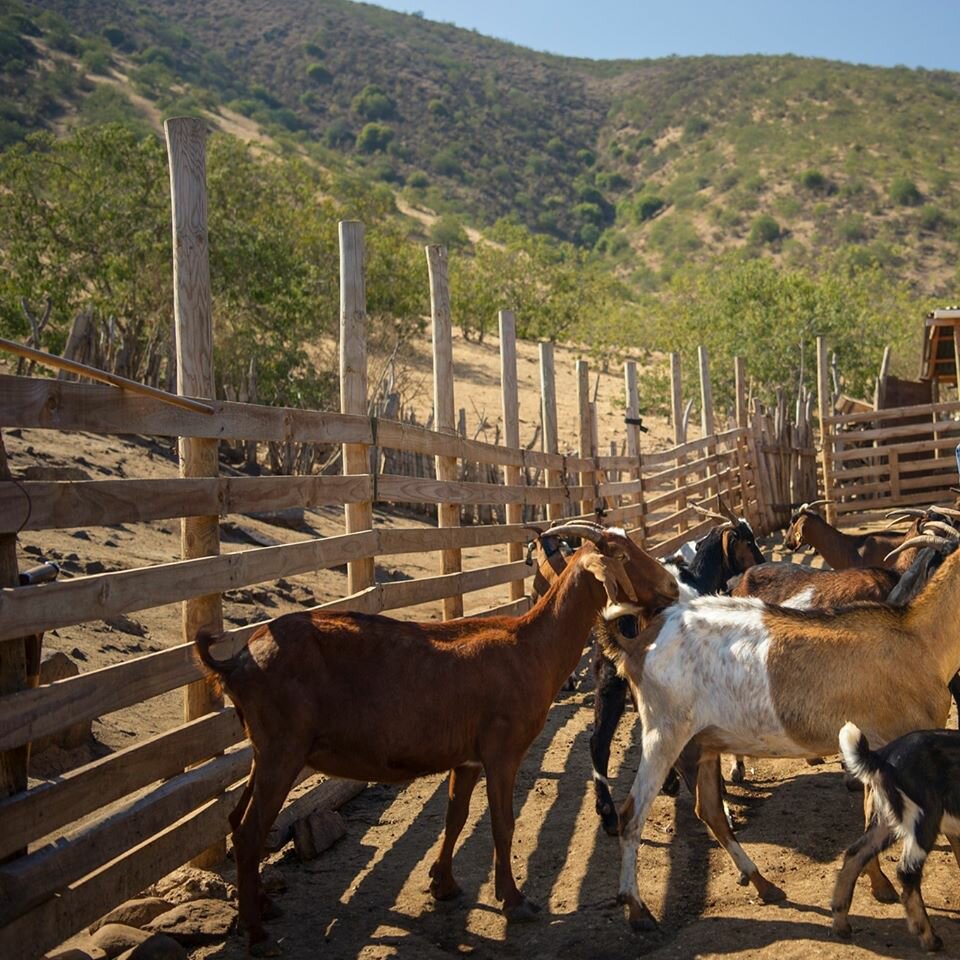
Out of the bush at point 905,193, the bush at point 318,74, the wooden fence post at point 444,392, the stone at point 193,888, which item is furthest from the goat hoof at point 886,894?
the bush at point 318,74

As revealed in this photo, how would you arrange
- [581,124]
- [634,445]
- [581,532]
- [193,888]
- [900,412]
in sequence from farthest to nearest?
[581,124], [900,412], [634,445], [581,532], [193,888]

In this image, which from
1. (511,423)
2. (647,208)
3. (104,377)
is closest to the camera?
(104,377)

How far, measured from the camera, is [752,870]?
16.6ft

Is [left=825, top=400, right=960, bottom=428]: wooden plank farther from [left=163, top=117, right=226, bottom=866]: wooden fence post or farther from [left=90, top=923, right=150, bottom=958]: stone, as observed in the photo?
[left=90, top=923, right=150, bottom=958]: stone

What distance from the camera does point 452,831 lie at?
5.27 meters

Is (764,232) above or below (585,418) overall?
above

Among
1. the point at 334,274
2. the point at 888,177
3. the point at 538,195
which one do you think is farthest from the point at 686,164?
the point at 334,274

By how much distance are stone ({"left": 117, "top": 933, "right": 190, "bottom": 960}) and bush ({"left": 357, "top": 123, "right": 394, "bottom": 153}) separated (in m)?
88.5

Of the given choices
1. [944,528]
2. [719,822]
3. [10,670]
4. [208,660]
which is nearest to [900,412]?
[944,528]

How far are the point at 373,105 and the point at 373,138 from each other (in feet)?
19.1

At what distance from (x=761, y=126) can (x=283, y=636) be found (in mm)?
92271

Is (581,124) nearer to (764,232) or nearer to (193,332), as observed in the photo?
(764,232)

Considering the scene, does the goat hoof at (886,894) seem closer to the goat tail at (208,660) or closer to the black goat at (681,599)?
the black goat at (681,599)

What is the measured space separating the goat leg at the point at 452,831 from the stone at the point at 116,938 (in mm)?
1348
